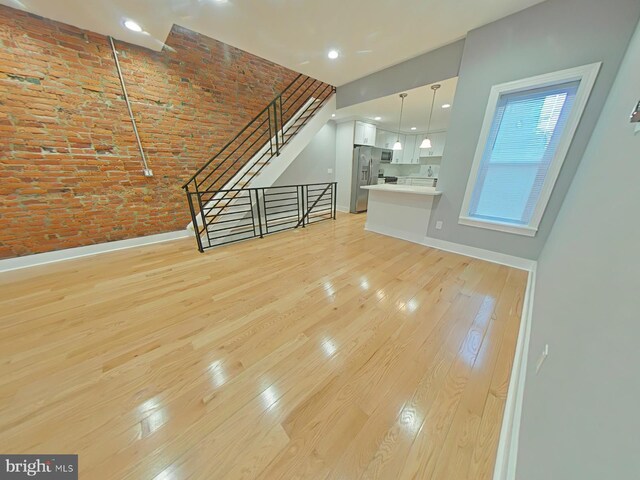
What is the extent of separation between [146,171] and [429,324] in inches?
166

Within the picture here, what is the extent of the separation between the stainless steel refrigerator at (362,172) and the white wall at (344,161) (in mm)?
138

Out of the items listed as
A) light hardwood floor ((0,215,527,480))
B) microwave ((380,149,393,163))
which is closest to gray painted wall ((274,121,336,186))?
microwave ((380,149,393,163))

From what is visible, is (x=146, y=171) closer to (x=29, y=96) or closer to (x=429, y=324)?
(x=29, y=96)

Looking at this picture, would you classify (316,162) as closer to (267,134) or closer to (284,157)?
(267,134)

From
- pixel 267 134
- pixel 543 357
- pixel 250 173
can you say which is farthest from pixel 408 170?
pixel 543 357

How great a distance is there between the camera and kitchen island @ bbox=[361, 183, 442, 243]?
326 centimetres

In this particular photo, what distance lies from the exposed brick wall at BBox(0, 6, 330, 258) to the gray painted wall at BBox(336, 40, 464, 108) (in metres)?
2.11

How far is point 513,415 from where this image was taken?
3.43 feet

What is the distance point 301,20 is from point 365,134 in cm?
337

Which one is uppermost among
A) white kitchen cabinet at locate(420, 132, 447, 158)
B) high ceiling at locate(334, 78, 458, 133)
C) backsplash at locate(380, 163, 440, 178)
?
high ceiling at locate(334, 78, 458, 133)

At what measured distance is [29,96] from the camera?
2391mm

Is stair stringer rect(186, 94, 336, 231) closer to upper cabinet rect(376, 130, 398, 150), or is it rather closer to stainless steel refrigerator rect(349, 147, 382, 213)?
stainless steel refrigerator rect(349, 147, 382, 213)

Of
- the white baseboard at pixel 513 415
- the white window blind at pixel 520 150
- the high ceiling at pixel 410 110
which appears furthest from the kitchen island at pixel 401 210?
the white baseboard at pixel 513 415

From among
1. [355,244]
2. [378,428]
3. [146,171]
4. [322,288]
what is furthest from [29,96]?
[378,428]
